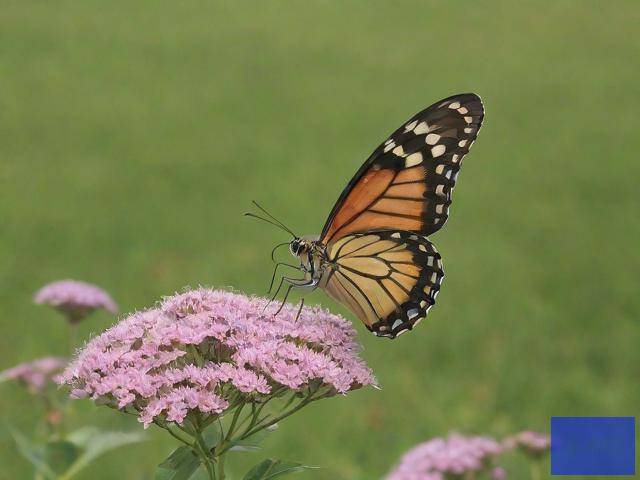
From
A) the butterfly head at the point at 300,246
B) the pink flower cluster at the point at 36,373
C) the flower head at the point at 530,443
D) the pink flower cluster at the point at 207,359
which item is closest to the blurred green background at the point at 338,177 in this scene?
the pink flower cluster at the point at 36,373

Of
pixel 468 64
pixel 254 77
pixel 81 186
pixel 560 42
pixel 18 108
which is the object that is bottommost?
pixel 81 186

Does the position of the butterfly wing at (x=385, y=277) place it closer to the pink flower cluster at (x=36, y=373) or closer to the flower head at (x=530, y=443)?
the flower head at (x=530, y=443)

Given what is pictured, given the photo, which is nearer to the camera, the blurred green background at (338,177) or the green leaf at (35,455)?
the green leaf at (35,455)

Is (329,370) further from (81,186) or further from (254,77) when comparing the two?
(254,77)

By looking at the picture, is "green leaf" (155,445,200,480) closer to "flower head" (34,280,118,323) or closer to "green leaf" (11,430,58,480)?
"green leaf" (11,430,58,480)

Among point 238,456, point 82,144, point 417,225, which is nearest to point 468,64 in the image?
point 82,144
